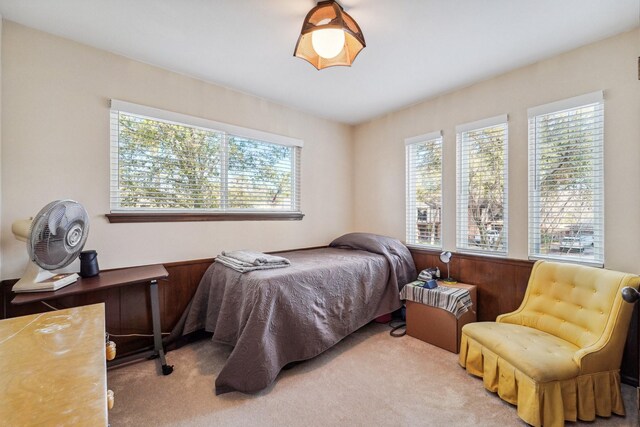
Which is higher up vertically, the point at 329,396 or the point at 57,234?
the point at 57,234

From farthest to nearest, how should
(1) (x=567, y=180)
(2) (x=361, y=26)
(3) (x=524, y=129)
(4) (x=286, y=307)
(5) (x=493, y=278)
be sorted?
(5) (x=493, y=278), (3) (x=524, y=129), (1) (x=567, y=180), (4) (x=286, y=307), (2) (x=361, y=26)

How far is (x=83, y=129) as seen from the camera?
6.93 ft

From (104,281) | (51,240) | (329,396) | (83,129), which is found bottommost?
(329,396)

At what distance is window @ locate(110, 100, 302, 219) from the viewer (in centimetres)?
231

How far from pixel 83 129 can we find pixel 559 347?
147 inches

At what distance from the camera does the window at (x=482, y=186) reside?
102 inches

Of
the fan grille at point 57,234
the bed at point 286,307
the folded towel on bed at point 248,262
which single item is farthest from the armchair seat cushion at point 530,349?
the fan grille at point 57,234

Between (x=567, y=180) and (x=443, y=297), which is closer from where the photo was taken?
(x=567, y=180)

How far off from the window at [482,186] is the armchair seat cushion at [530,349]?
849mm

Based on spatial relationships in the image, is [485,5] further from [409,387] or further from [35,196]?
[35,196]

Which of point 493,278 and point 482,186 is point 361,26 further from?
point 493,278

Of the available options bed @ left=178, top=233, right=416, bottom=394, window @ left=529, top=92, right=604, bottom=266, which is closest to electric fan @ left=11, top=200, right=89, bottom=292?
bed @ left=178, top=233, right=416, bottom=394

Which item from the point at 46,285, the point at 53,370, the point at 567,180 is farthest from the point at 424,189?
the point at 46,285

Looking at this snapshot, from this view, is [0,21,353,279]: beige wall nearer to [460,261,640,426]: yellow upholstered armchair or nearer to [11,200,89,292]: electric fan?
[11,200,89,292]: electric fan
